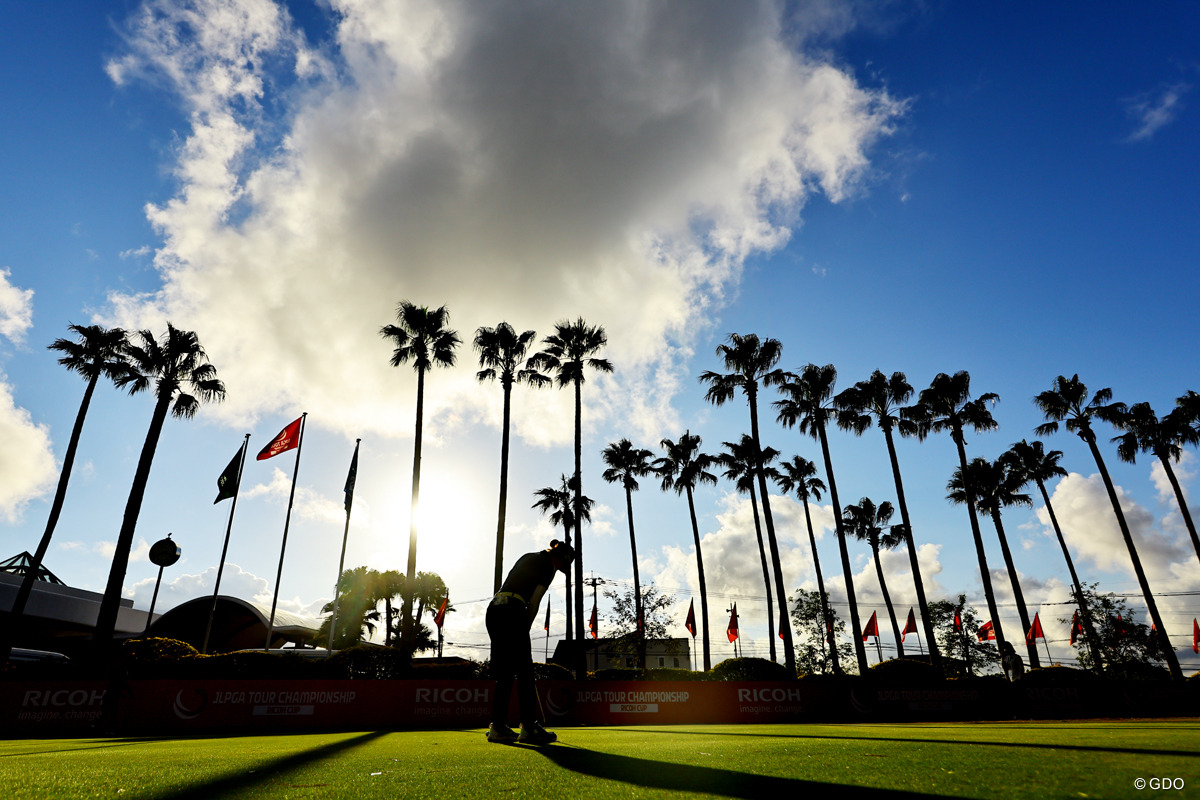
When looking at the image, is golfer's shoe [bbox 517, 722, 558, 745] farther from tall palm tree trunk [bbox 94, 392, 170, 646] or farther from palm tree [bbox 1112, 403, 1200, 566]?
palm tree [bbox 1112, 403, 1200, 566]

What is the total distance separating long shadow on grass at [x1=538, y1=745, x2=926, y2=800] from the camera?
256 cm

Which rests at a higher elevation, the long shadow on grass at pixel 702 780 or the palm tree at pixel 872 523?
the palm tree at pixel 872 523

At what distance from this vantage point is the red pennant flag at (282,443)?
27125 mm

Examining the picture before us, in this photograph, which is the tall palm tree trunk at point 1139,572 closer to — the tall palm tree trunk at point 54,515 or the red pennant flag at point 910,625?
the red pennant flag at point 910,625

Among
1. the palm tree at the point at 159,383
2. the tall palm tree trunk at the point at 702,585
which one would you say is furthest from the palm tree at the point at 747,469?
the palm tree at the point at 159,383

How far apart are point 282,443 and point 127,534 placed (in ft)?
31.8

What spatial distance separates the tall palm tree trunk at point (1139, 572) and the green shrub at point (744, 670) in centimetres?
2261

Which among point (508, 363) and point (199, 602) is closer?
point (508, 363)

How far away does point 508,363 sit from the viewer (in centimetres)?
3522

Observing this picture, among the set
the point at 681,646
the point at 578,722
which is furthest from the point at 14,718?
the point at 681,646

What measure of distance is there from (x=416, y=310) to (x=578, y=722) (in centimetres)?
2379

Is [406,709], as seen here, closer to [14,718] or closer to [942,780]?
[14,718]

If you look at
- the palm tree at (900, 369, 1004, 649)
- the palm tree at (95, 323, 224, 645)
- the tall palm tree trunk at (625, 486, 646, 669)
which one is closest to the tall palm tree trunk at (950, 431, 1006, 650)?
the palm tree at (900, 369, 1004, 649)

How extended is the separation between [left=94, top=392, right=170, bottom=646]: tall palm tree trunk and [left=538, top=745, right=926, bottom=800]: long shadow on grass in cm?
3245
